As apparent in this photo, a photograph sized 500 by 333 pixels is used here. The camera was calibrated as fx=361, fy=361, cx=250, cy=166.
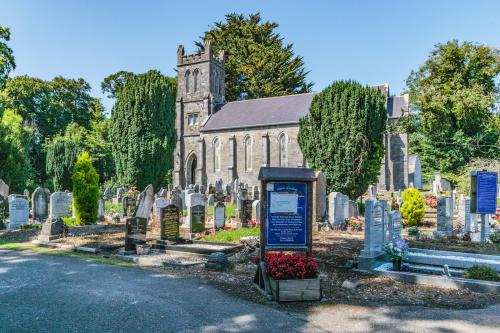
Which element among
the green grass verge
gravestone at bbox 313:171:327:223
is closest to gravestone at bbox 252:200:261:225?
gravestone at bbox 313:171:327:223

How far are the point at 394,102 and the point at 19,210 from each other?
3363cm

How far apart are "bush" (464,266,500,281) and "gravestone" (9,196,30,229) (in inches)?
643

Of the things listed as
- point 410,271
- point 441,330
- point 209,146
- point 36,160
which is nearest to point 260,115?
point 209,146

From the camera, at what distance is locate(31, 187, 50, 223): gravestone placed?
17.0m

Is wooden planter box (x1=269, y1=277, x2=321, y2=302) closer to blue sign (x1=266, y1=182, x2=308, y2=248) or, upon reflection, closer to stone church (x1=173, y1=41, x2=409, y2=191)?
blue sign (x1=266, y1=182, x2=308, y2=248)

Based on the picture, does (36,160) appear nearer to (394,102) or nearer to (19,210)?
(19,210)

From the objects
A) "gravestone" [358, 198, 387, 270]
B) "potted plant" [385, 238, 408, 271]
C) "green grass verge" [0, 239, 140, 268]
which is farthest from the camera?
"green grass verge" [0, 239, 140, 268]

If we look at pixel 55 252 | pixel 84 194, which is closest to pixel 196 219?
pixel 55 252

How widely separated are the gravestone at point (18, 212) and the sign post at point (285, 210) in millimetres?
13111

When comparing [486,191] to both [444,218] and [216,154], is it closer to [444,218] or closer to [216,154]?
[444,218]

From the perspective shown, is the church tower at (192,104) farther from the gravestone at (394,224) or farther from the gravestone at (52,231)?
the gravestone at (394,224)

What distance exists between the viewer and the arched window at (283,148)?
3500 cm

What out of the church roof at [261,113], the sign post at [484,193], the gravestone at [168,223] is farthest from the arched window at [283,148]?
the gravestone at [168,223]

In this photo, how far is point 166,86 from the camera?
75.7 feet
